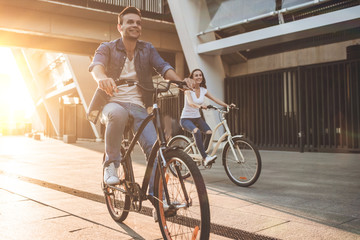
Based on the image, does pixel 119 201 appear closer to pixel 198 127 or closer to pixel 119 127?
pixel 119 127

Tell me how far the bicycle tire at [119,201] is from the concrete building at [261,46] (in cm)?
874

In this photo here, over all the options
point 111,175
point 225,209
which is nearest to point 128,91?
point 111,175

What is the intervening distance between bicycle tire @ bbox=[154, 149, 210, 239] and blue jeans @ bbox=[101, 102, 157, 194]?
2.00 ft

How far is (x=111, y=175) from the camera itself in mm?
3557

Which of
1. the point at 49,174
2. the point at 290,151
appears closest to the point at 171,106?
the point at 290,151

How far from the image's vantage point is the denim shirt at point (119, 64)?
356cm

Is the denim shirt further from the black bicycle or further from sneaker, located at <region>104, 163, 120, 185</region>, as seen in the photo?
sneaker, located at <region>104, 163, 120, 185</region>

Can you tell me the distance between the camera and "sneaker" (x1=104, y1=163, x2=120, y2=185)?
350 cm

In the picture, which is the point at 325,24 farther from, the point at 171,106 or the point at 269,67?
the point at 171,106

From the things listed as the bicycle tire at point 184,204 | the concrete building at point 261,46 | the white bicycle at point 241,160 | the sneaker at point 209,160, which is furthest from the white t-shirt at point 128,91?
the concrete building at point 261,46

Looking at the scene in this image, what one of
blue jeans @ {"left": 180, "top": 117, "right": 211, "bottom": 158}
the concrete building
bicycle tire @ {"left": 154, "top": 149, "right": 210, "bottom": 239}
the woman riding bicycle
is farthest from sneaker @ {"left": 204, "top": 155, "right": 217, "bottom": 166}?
the concrete building

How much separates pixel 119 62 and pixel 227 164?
3032mm

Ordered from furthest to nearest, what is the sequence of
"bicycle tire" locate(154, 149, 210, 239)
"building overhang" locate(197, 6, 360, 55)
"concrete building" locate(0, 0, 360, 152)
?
"concrete building" locate(0, 0, 360, 152)
"building overhang" locate(197, 6, 360, 55)
"bicycle tire" locate(154, 149, 210, 239)

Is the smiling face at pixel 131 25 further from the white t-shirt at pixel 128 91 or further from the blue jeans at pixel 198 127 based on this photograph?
the blue jeans at pixel 198 127
